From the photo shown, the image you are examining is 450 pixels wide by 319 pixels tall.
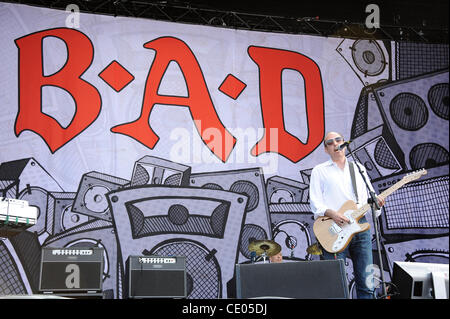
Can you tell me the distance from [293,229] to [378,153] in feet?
4.59

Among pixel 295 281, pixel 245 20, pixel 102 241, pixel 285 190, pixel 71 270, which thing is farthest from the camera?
pixel 245 20

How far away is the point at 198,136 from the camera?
6.39m

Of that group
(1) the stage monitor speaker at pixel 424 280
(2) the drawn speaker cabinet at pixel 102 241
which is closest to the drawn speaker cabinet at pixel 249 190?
(2) the drawn speaker cabinet at pixel 102 241

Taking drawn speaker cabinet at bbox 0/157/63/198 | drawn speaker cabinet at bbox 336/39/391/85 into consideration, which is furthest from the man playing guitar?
drawn speaker cabinet at bbox 0/157/63/198

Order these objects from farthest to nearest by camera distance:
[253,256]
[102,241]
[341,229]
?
1. [102,241]
2. [253,256]
3. [341,229]

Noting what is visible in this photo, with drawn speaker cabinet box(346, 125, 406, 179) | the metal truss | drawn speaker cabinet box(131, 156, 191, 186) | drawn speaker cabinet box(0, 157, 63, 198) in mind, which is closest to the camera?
drawn speaker cabinet box(0, 157, 63, 198)

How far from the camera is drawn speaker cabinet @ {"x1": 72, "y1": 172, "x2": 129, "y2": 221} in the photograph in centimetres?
597

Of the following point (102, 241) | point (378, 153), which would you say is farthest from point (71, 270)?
point (378, 153)

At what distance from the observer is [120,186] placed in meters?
6.11

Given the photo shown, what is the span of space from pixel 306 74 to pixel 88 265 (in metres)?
3.70

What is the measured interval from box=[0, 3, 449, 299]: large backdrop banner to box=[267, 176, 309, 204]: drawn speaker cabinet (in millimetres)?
12

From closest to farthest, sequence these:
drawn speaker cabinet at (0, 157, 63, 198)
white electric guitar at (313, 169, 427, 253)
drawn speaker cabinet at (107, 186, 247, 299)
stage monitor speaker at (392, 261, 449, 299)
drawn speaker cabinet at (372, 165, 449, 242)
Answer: stage monitor speaker at (392, 261, 449, 299), white electric guitar at (313, 169, 427, 253), drawn speaker cabinet at (0, 157, 63, 198), drawn speaker cabinet at (107, 186, 247, 299), drawn speaker cabinet at (372, 165, 449, 242)

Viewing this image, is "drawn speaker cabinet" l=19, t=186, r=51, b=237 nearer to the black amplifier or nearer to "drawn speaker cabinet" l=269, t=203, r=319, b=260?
the black amplifier

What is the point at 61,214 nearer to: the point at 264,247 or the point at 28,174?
the point at 28,174
